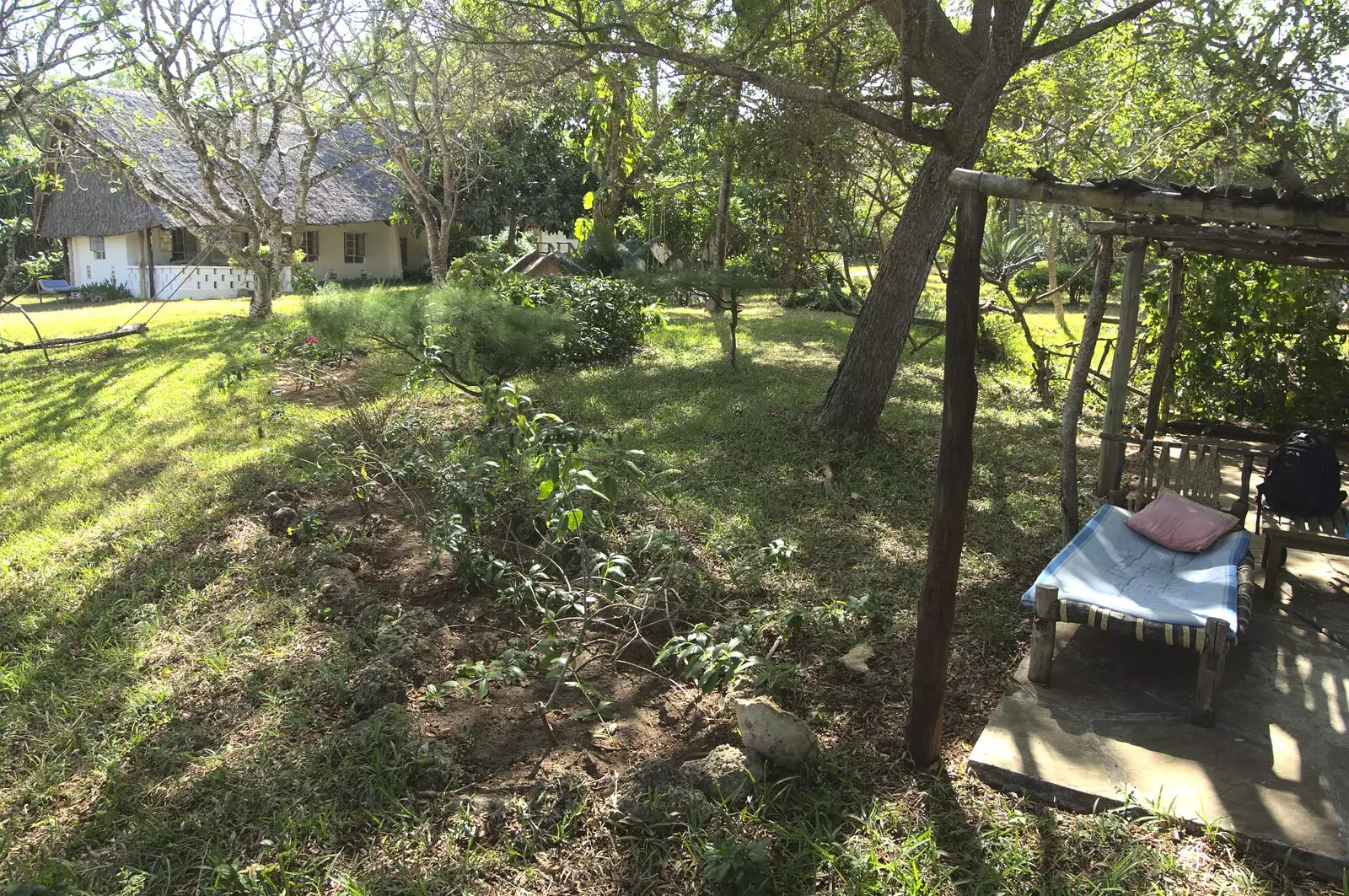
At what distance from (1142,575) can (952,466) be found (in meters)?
2.13

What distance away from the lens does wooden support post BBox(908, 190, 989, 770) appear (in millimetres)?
3283

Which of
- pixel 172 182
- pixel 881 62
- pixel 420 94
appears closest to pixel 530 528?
pixel 881 62

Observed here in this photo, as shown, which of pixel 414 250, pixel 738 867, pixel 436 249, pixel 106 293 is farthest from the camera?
pixel 414 250

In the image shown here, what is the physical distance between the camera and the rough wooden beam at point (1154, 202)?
3090 millimetres

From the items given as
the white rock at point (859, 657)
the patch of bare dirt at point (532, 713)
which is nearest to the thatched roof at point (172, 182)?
the patch of bare dirt at point (532, 713)

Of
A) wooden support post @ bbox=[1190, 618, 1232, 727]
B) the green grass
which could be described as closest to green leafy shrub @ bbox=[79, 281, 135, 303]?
the green grass

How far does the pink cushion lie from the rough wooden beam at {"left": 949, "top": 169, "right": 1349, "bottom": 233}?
221cm

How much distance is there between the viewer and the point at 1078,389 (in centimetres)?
557

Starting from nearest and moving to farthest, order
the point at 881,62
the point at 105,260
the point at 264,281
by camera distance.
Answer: the point at 881,62 < the point at 264,281 < the point at 105,260

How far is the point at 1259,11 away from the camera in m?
10.1

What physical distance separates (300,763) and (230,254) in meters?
A: 13.3

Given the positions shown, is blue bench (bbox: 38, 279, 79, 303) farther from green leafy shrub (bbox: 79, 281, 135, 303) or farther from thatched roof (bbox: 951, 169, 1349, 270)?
thatched roof (bbox: 951, 169, 1349, 270)

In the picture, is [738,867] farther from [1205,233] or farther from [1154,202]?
[1205,233]

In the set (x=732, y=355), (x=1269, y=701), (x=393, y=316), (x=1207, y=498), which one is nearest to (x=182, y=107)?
(x=393, y=316)
